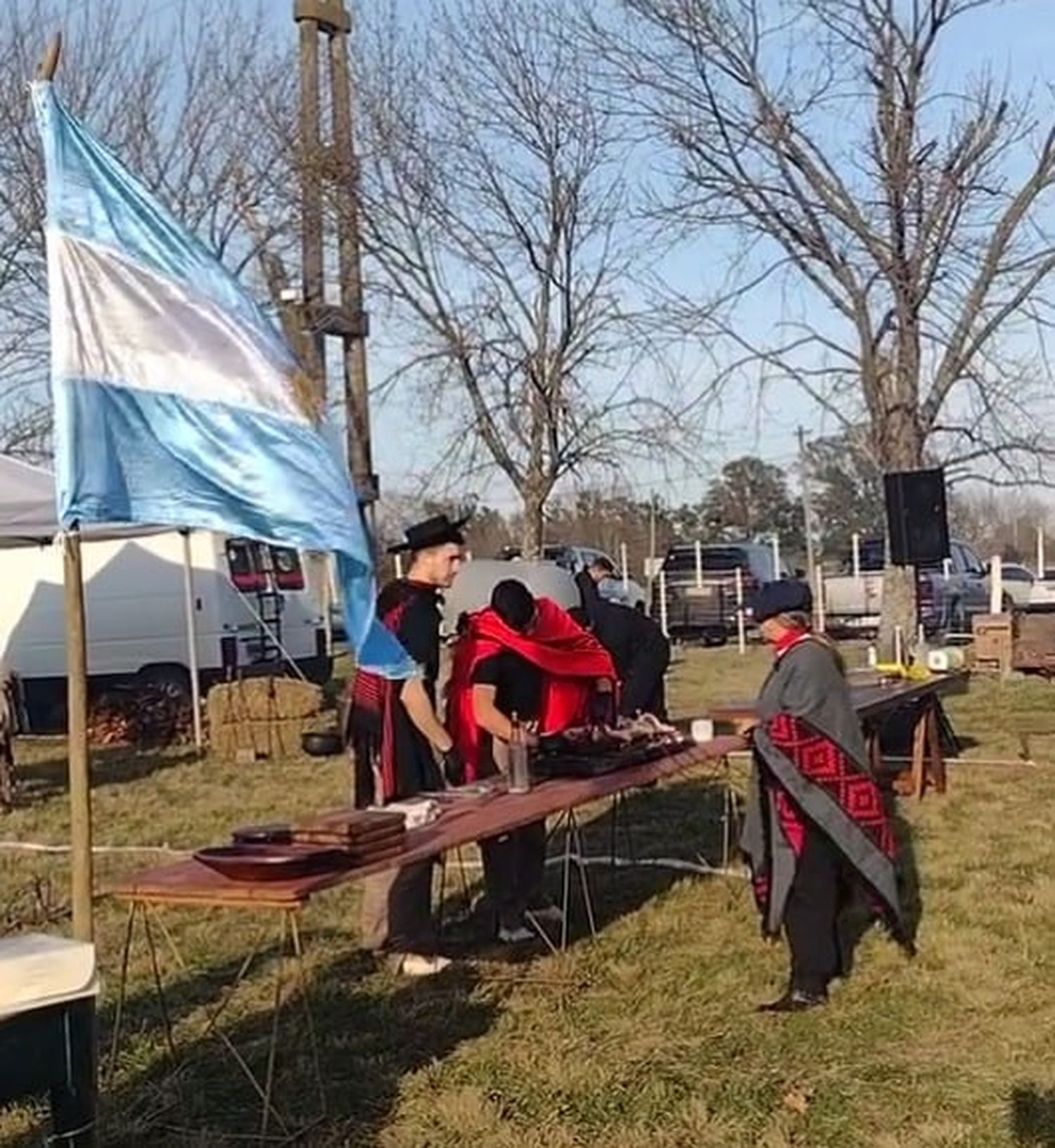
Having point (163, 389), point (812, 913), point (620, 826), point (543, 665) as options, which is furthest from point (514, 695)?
point (620, 826)

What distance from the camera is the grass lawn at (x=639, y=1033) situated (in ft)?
17.4

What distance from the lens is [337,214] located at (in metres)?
19.6

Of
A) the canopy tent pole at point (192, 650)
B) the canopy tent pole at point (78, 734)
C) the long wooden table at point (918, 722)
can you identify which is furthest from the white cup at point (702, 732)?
the canopy tent pole at point (192, 650)

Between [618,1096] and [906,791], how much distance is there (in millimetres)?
6090

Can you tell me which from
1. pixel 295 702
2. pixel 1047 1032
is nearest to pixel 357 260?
pixel 295 702

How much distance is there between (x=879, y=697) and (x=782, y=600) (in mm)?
3820

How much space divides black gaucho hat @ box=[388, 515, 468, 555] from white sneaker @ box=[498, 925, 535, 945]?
1632 millimetres

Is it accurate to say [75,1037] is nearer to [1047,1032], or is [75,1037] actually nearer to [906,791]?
[1047,1032]

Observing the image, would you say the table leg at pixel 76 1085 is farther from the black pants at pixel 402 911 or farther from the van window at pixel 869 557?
the van window at pixel 869 557

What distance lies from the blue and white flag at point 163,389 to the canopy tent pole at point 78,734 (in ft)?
0.40

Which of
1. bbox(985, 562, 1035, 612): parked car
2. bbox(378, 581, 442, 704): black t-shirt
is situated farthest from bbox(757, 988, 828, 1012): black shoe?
bbox(985, 562, 1035, 612): parked car

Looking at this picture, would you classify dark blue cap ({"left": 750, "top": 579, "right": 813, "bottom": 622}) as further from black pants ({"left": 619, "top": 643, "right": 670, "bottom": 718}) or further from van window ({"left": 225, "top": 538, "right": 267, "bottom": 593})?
van window ({"left": 225, "top": 538, "right": 267, "bottom": 593})

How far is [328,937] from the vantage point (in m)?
7.66

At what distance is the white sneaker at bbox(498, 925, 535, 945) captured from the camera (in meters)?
7.42
